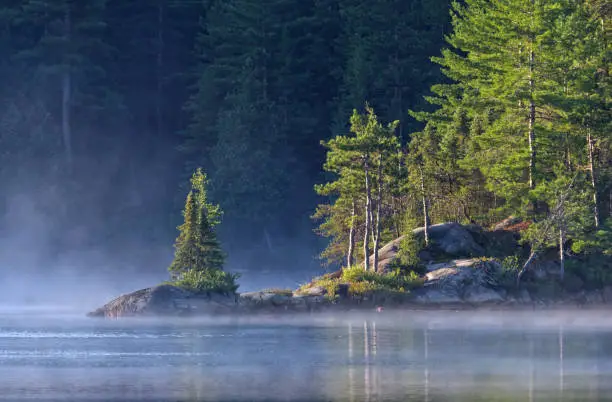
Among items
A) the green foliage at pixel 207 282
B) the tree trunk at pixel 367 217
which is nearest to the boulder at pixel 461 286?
the tree trunk at pixel 367 217

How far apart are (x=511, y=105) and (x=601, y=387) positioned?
116ft

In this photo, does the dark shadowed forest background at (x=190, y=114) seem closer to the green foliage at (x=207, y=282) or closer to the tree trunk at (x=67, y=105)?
A: the tree trunk at (x=67, y=105)

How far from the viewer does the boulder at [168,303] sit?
54.9 m

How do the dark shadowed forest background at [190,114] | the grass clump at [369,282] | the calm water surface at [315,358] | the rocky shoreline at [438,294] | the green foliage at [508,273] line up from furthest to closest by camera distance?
the dark shadowed forest background at [190,114] < the green foliage at [508,273] < the grass clump at [369,282] < the rocky shoreline at [438,294] < the calm water surface at [315,358]

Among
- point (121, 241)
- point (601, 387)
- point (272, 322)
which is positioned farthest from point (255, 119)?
point (601, 387)

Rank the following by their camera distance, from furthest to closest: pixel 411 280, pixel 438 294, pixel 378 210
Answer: pixel 378 210 < pixel 411 280 < pixel 438 294

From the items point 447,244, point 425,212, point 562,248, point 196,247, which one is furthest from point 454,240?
point 196,247

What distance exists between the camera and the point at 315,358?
37312mm

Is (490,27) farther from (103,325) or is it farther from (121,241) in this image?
(121,241)

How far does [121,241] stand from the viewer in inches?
4117

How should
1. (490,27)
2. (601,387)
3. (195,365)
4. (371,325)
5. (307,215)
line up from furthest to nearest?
(307,215) → (490,27) → (371,325) → (195,365) → (601,387)

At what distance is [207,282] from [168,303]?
1730 mm

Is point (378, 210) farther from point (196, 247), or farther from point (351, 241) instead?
point (196, 247)

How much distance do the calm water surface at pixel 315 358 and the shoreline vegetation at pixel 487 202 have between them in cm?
302
